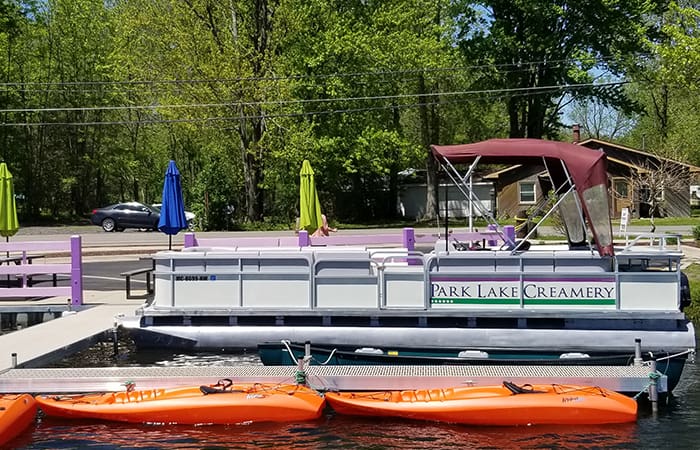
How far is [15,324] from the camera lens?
15.8 meters

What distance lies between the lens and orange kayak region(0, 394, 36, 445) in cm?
899

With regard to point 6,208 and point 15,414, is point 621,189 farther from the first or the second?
point 15,414

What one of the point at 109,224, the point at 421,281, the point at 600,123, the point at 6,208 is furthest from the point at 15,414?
the point at 600,123

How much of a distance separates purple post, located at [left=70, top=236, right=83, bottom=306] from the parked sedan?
26.4 meters

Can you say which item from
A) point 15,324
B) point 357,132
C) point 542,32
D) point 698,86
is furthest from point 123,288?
point 542,32

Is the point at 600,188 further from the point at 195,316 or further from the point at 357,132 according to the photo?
the point at 357,132

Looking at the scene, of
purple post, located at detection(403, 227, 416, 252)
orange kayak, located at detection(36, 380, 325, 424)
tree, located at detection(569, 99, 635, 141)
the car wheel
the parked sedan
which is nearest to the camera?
orange kayak, located at detection(36, 380, 325, 424)

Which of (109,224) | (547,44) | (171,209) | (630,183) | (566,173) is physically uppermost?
(547,44)

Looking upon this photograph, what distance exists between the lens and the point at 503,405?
9.42 m

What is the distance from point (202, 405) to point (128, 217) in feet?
113

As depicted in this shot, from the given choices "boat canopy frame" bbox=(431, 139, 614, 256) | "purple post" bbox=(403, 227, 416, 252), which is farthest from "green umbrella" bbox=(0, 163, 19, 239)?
"boat canopy frame" bbox=(431, 139, 614, 256)

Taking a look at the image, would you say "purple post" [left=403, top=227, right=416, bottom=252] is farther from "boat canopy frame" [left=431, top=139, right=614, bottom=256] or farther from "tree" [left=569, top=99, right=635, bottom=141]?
"tree" [left=569, top=99, right=635, bottom=141]

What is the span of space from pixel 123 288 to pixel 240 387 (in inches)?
425

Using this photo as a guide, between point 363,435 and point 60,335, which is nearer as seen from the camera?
point 363,435
